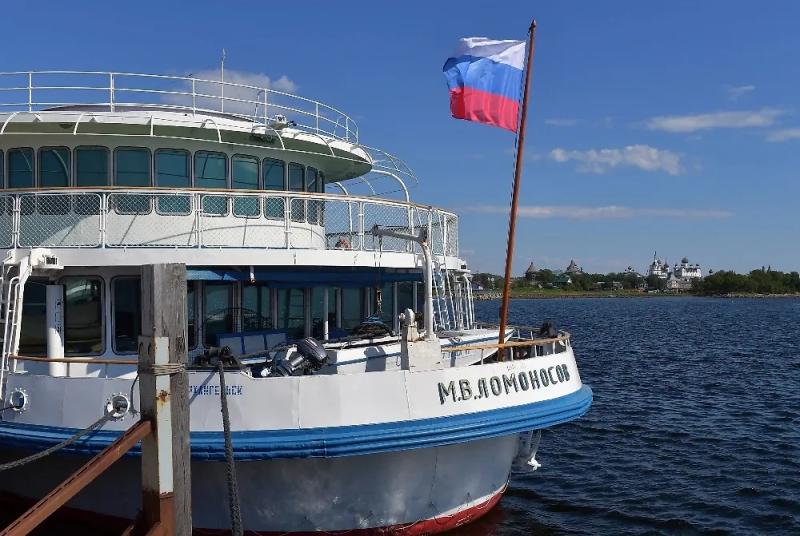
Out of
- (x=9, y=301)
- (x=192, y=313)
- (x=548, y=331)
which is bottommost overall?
(x=548, y=331)

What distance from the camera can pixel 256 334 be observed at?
40.1ft

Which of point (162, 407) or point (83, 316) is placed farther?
point (83, 316)

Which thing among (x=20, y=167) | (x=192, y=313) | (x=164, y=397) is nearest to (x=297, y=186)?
(x=192, y=313)

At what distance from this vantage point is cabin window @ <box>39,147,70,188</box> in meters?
12.4

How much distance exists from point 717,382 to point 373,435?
22374 mm

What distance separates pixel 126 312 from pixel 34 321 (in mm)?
1408

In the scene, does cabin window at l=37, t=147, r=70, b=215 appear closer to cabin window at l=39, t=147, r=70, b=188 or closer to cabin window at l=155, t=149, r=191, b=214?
cabin window at l=39, t=147, r=70, b=188

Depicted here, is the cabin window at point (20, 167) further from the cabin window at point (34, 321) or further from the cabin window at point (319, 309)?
the cabin window at point (319, 309)

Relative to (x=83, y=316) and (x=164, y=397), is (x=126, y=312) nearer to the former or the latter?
(x=83, y=316)

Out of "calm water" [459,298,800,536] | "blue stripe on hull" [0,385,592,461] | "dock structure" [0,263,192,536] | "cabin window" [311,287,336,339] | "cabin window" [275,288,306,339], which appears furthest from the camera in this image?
"cabin window" [311,287,336,339]

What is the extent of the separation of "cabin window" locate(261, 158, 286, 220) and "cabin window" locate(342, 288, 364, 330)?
6.53 ft

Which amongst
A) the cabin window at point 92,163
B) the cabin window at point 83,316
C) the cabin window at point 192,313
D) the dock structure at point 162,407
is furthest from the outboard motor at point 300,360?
the cabin window at point 92,163

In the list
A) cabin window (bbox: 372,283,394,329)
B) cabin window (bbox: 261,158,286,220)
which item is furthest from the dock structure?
cabin window (bbox: 372,283,394,329)

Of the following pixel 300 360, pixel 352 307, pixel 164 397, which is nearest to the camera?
pixel 164 397
